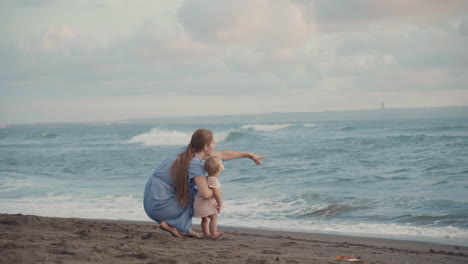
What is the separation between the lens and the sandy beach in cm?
357

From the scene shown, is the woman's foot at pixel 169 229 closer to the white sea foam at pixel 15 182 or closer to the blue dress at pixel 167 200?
the blue dress at pixel 167 200

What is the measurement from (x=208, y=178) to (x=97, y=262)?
182 centimetres

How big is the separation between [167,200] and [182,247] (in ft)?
2.74

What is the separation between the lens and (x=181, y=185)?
16.3 ft

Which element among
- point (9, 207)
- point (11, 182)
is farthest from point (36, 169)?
point (9, 207)

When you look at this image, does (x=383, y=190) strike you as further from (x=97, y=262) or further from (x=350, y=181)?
(x=97, y=262)

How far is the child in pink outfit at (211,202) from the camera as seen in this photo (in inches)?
194

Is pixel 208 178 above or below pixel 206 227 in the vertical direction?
above

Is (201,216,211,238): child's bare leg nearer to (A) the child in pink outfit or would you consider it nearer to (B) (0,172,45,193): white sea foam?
(A) the child in pink outfit

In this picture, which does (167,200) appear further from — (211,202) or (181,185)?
(211,202)

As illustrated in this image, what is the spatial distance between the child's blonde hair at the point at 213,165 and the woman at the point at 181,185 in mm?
64

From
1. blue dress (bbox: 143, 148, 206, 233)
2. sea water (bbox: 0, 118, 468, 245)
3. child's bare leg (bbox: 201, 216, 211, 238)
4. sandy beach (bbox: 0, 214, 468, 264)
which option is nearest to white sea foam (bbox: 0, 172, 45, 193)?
sea water (bbox: 0, 118, 468, 245)

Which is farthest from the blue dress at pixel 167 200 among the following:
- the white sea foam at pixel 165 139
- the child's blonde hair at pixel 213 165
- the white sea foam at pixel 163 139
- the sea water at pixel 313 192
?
the white sea foam at pixel 163 139

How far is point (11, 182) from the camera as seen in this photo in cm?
1317
